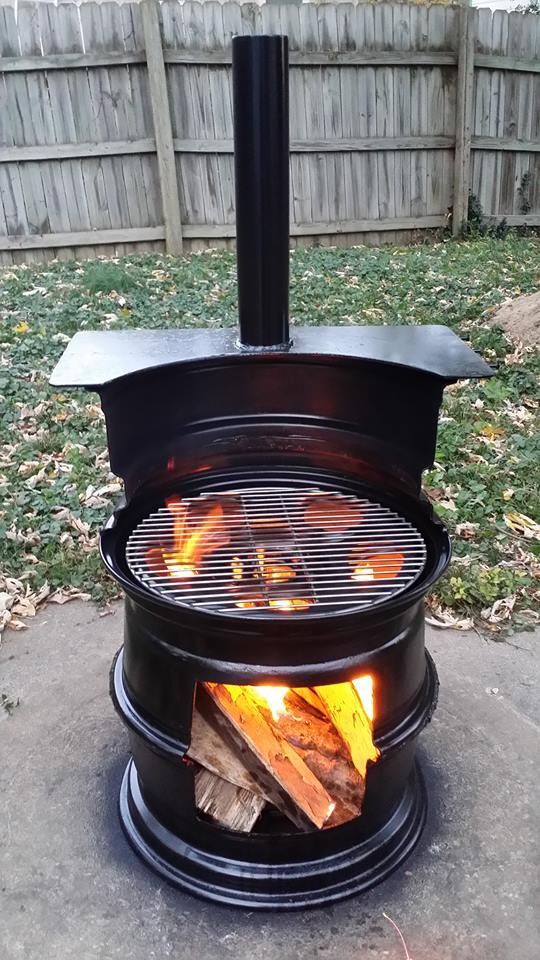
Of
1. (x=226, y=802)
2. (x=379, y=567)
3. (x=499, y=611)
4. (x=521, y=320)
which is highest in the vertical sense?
(x=379, y=567)

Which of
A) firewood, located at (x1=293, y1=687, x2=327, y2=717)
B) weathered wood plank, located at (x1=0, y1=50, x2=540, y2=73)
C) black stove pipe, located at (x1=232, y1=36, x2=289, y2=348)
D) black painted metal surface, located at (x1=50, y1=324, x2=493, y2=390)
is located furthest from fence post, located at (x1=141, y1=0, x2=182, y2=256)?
firewood, located at (x1=293, y1=687, x2=327, y2=717)

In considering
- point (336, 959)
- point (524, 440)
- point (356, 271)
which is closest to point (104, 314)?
point (356, 271)

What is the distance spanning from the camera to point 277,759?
1968mm

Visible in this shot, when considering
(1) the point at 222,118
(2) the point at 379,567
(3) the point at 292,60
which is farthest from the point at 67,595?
(3) the point at 292,60

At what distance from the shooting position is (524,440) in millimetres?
4531

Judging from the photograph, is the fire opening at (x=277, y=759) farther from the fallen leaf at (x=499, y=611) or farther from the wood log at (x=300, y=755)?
the fallen leaf at (x=499, y=611)

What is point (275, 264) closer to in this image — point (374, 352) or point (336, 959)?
point (374, 352)

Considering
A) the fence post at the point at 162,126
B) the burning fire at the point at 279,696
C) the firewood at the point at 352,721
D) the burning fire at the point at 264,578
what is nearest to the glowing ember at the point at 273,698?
the burning fire at the point at 279,696

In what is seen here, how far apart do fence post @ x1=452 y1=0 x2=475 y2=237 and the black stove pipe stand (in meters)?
7.63

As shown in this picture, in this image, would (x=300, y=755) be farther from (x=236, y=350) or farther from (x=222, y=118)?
(x=222, y=118)

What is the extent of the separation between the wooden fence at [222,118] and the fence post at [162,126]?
15 millimetres

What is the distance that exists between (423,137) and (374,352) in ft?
24.8

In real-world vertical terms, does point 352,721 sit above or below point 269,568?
below

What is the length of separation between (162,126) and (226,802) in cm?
751
